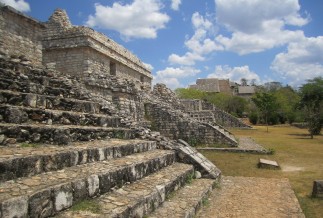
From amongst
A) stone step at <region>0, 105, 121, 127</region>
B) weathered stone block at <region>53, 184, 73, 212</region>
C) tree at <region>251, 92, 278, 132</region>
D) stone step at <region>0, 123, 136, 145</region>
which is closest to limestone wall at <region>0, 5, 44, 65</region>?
stone step at <region>0, 105, 121, 127</region>

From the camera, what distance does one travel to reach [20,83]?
21.3ft

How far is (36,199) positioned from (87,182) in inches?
36.9

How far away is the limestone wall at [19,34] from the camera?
9.08m

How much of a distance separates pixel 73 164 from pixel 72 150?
22 cm

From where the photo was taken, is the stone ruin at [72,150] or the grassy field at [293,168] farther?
the grassy field at [293,168]

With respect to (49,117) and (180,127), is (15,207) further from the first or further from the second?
(180,127)

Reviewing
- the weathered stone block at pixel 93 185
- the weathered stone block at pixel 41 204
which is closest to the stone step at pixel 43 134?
the weathered stone block at pixel 93 185

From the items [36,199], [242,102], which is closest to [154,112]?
[36,199]

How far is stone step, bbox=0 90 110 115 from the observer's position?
5699 millimetres

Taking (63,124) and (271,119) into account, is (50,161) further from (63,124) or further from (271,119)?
(271,119)

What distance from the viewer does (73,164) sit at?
469 cm

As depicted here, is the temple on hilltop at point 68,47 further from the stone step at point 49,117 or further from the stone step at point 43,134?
the stone step at point 43,134

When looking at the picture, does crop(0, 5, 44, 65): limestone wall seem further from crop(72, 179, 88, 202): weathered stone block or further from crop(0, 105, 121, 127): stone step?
crop(72, 179, 88, 202): weathered stone block

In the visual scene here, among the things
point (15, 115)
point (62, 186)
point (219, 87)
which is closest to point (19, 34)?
point (15, 115)
